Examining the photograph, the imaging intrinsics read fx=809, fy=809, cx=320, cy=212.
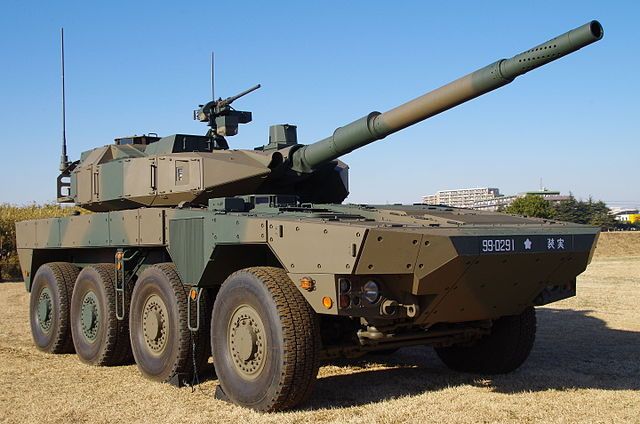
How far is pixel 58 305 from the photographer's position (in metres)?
10.4

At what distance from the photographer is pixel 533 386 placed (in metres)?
7.57

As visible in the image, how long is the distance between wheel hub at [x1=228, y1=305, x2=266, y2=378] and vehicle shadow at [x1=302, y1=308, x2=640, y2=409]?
1.81 ft

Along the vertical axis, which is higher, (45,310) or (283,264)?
(283,264)

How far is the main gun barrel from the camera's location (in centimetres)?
632

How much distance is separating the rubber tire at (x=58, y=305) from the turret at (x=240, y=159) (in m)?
0.92

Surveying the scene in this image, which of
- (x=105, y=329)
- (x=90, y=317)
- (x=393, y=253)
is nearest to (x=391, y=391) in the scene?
(x=393, y=253)


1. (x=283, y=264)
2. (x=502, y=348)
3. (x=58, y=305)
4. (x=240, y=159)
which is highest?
(x=240, y=159)

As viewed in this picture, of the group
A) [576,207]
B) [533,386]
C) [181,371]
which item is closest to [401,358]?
[533,386]

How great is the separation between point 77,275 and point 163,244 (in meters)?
3.00

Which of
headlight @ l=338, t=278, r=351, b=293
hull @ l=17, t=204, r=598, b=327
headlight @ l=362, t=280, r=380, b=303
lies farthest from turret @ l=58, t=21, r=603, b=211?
headlight @ l=338, t=278, r=351, b=293

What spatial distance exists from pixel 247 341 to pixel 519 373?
10.4 feet

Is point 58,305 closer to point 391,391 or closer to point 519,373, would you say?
point 391,391

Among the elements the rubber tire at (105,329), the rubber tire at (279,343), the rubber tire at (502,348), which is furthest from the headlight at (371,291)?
the rubber tire at (105,329)

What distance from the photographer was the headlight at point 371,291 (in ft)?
20.5
